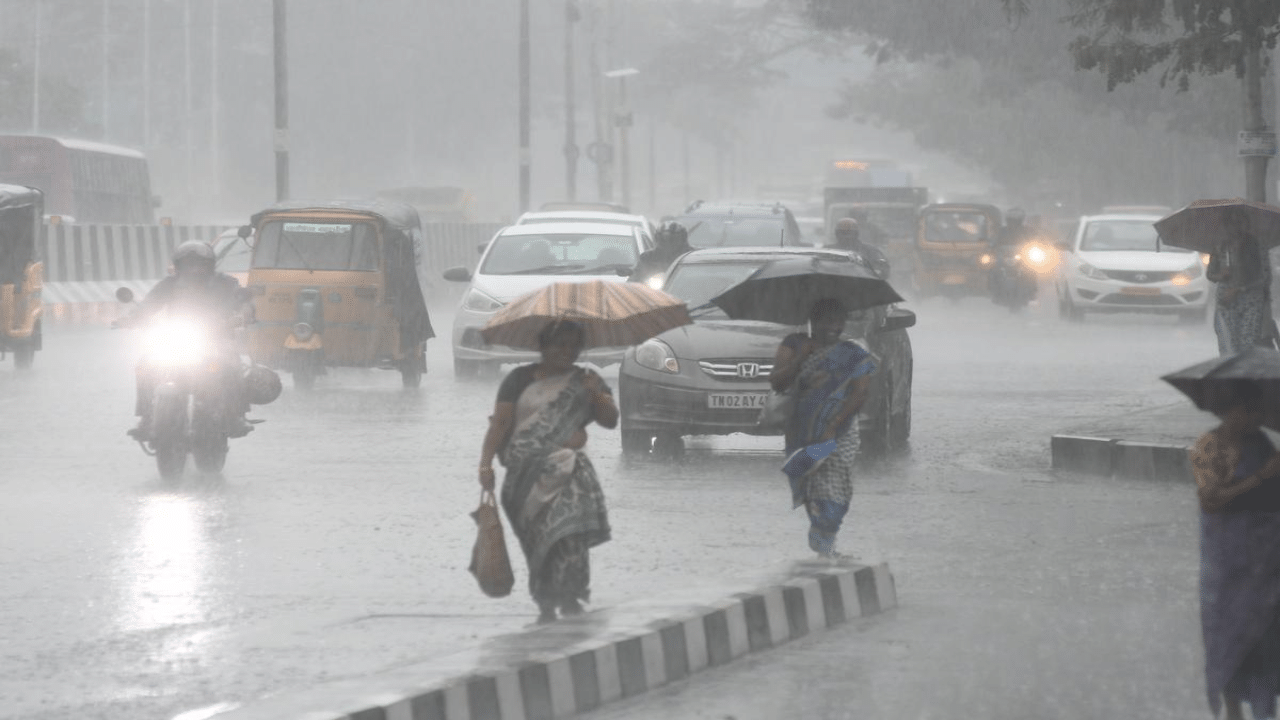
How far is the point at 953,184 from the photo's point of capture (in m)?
168

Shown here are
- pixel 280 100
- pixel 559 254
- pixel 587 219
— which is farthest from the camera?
pixel 280 100

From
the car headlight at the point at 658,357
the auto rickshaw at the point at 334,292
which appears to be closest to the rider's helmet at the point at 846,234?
the auto rickshaw at the point at 334,292

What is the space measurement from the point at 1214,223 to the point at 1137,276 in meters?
18.6

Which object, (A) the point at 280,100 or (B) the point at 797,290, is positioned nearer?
(B) the point at 797,290

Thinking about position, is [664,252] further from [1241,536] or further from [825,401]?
[1241,536]

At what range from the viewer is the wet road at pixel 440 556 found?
8047mm

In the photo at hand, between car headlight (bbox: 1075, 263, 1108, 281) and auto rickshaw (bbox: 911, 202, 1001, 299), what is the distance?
5469mm

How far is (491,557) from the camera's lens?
8.22 meters

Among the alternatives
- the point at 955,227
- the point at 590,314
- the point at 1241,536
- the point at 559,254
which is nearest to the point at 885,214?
the point at 955,227

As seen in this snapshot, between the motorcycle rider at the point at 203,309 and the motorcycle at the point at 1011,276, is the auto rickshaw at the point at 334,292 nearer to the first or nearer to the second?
the motorcycle rider at the point at 203,309

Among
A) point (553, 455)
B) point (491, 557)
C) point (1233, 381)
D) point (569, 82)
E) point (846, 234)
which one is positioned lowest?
point (491, 557)

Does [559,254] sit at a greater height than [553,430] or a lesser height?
greater

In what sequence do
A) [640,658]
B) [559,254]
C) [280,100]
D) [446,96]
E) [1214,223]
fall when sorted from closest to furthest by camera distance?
[640,658] < [1214,223] < [559,254] < [280,100] < [446,96]

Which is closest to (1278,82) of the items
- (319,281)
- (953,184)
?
(319,281)
